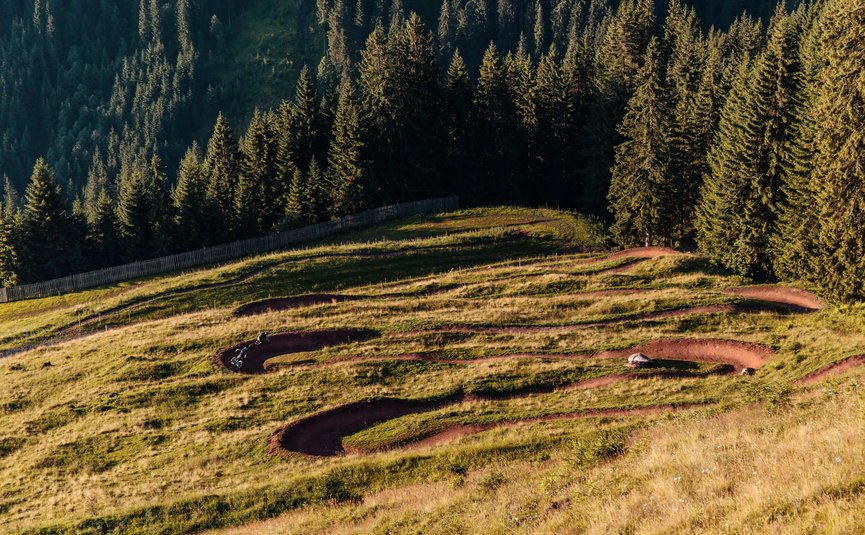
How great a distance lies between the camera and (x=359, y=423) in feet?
137

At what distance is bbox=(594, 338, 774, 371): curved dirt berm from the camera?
46.2 meters

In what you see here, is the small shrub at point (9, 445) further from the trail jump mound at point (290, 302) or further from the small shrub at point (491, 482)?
the small shrub at point (491, 482)

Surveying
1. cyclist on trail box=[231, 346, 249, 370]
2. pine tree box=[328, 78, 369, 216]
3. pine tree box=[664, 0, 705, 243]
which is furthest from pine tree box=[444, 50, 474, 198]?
cyclist on trail box=[231, 346, 249, 370]

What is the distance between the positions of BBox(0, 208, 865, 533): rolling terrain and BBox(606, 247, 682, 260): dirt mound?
40 cm

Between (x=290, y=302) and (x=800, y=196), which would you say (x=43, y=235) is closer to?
(x=290, y=302)

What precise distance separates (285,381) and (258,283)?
25543 millimetres

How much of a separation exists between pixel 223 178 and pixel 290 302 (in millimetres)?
45387

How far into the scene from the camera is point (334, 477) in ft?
111

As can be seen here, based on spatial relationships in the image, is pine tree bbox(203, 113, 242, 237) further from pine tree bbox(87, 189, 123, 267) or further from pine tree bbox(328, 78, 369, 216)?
pine tree bbox(328, 78, 369, 216)

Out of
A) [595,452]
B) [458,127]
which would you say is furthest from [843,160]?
[458,127]

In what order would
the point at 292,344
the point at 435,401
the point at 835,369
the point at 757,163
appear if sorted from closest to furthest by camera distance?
the point at 835,369, the point at 435,401, the point at 292,344, the point at 757,163

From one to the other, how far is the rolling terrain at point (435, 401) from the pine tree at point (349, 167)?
1924 cm

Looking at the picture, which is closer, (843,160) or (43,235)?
(843,160)

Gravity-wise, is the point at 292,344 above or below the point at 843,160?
below
